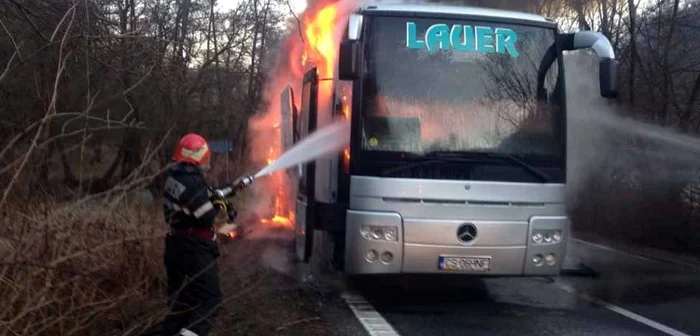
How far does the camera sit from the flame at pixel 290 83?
32.5 feet

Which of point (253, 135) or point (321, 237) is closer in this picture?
point (321, 237)

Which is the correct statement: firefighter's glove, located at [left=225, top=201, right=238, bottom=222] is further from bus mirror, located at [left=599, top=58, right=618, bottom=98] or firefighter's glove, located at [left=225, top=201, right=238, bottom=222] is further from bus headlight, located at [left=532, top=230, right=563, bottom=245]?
bus mirror, located at [left=599, top=58, right=618, bottom=98]

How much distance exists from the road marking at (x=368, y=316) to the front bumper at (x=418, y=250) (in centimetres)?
46

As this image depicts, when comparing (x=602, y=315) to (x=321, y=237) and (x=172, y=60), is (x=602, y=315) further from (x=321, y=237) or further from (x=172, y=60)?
(x=172, y=60)

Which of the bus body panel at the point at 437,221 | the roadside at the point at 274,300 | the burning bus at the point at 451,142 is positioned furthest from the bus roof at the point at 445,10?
the roadside at the point at 274,300

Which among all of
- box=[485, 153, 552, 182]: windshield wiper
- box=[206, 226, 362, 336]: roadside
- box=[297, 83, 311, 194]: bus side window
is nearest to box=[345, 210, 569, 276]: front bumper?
box=[485, 153, 552, 182]: windshield wiper

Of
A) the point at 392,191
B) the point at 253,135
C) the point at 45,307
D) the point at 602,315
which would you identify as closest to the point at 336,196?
the point at 392,191

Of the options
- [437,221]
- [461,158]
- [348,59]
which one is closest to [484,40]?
[461,158]

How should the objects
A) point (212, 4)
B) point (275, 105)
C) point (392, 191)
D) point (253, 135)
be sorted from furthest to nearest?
1. point (212, 4)
2. point (253, 135)
3. point (275, 105)
4. point (392, 191)

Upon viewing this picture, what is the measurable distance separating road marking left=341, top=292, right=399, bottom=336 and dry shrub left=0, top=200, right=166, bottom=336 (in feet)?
A: 6.70

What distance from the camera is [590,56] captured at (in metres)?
12.9

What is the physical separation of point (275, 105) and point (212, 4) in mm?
7039

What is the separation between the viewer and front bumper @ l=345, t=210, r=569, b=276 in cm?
842

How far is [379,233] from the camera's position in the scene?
27.7 feet
